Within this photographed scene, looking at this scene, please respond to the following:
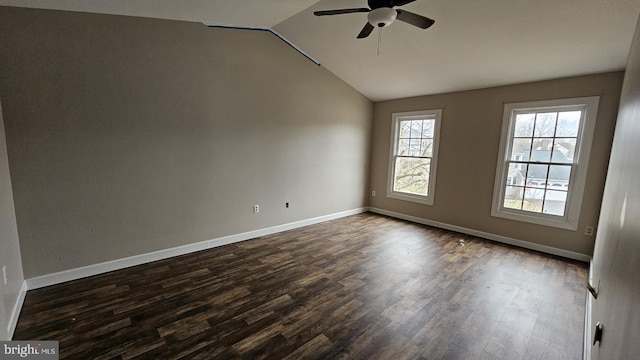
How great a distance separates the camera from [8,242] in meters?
2.03

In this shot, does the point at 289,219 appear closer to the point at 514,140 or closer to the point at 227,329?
the point at 227,329

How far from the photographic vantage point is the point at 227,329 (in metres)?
1.99

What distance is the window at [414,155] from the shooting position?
4777mm

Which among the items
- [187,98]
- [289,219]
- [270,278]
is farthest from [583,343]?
[187,98]

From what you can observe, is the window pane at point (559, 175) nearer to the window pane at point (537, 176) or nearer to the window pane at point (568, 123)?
the window pane at point (537, 176)

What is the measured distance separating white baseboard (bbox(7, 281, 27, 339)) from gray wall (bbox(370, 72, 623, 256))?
5177 millimetres

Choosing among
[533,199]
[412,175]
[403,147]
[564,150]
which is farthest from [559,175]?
[403,147]

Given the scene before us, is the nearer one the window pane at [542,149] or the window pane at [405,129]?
the window pane at [542,149]

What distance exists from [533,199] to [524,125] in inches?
42.9

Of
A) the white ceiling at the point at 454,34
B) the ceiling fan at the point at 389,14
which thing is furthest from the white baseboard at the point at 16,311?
the ceiling fan at the point at 389,14

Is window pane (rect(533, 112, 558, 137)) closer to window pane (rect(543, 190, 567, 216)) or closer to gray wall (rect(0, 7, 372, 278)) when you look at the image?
window pane (rect(543, 190, 567, 216))

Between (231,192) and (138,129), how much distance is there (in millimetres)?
1318

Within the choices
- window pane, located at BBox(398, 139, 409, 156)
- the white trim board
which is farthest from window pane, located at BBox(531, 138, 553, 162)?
window pane, located at BBox(398, 139, 409, 156)

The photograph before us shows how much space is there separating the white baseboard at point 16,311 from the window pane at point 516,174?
5562 mm
